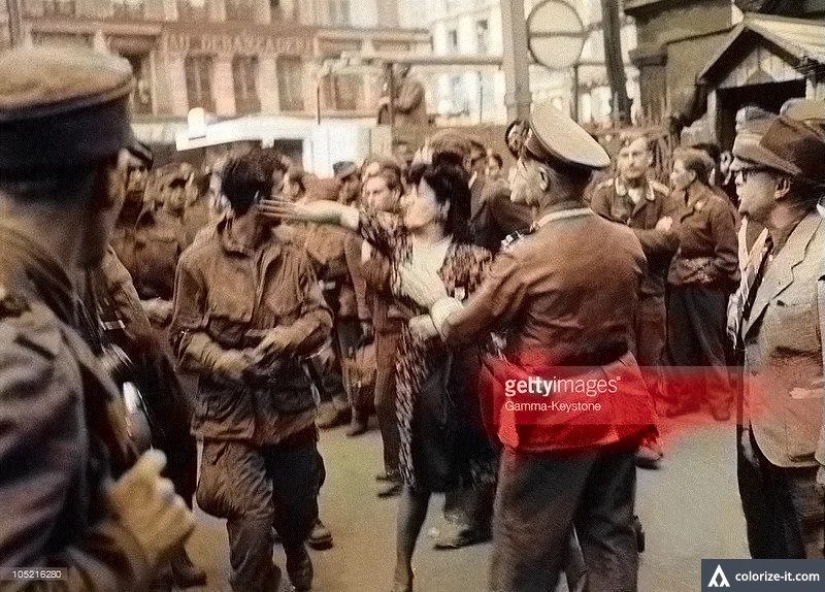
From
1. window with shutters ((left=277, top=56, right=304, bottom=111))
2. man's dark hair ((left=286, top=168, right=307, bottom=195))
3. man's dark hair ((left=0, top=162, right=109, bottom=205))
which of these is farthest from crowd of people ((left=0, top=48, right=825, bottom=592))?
man's dark hair ((left=0, top=162, right=109, bottom=205))

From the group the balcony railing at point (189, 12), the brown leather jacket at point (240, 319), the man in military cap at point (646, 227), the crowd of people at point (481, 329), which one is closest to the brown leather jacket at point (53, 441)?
the crowd of people at point (481, 329)

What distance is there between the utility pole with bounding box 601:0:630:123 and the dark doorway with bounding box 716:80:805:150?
0.16m

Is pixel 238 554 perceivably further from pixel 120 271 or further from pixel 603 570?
pixel 603 570

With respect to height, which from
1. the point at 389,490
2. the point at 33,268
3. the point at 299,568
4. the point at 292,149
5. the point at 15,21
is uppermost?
the point at 15,21

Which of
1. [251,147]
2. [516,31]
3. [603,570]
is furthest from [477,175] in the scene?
[603,570]

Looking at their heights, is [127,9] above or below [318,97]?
above

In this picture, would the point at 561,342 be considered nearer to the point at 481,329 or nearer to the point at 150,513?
the point at 481,329

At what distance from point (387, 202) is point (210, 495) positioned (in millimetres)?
575

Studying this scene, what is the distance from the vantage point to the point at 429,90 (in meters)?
1.43

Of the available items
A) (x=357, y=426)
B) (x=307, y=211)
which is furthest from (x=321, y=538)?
(x=307, y=211)

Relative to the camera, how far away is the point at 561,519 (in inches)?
55.0

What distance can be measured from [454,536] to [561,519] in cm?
19

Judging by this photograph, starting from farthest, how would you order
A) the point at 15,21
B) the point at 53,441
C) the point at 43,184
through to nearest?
the point at 15,21
the point at 43,184
the point at 53,441

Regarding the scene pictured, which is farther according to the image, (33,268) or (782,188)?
(782,188)
